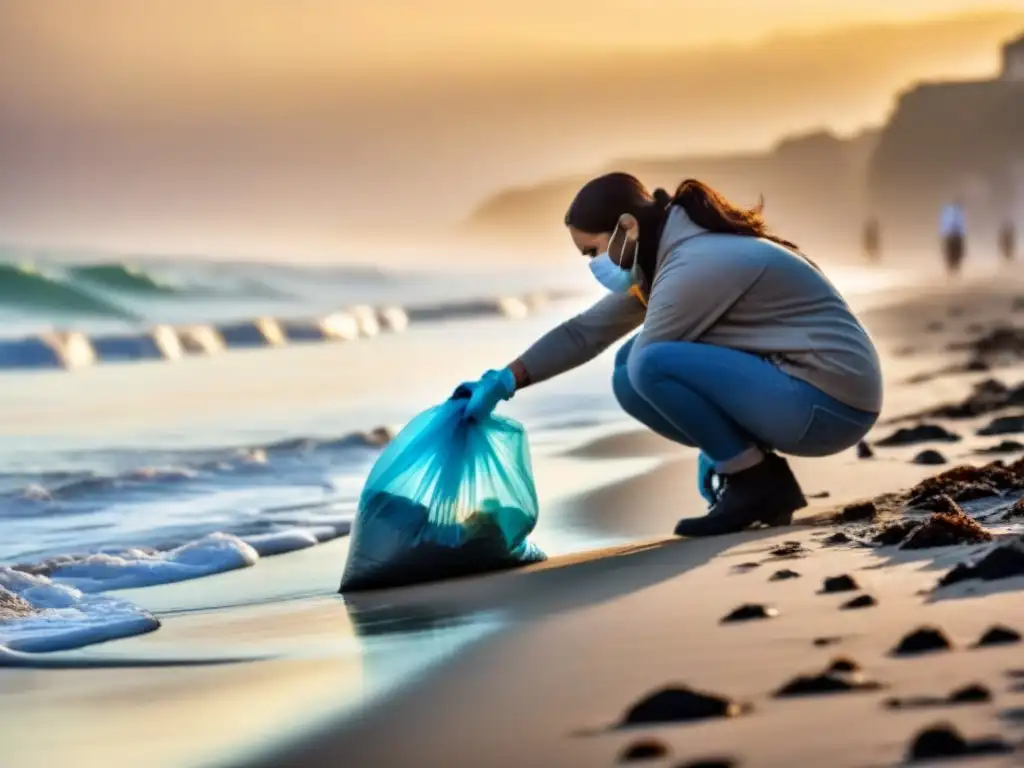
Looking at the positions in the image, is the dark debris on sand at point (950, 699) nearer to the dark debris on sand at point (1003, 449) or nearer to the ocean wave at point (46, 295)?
the dark debris on sand at point (1003, 449)

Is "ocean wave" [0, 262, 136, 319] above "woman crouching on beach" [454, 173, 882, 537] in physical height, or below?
above

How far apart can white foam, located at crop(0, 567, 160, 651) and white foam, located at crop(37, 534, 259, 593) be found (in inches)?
5.4

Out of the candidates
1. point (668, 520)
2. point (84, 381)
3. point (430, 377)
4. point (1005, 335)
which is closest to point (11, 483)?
point (668, 520)

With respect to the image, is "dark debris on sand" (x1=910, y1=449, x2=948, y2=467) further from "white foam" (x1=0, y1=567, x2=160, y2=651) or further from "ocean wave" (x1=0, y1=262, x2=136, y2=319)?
"ocean wave" (x1=0, y1=262, x2=136, y2=319)

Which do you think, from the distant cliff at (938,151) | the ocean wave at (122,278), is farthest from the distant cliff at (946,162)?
the ocean wave at (122,278)

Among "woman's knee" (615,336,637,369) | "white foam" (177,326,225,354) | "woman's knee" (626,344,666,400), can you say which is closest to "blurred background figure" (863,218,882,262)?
"white foam" (177,326,225,354)

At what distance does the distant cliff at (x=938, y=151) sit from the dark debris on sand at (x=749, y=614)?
9485 centimetres

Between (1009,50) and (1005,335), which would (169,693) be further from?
(1009,50)

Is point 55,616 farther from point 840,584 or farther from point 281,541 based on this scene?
point 840,584

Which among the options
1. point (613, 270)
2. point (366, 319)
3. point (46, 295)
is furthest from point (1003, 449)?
point (46, 295)

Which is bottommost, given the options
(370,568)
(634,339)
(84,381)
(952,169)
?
(370,568)

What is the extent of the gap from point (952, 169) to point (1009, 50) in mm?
7293

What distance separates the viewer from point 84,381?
15922 mm

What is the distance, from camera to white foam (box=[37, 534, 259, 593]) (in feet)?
17.4
